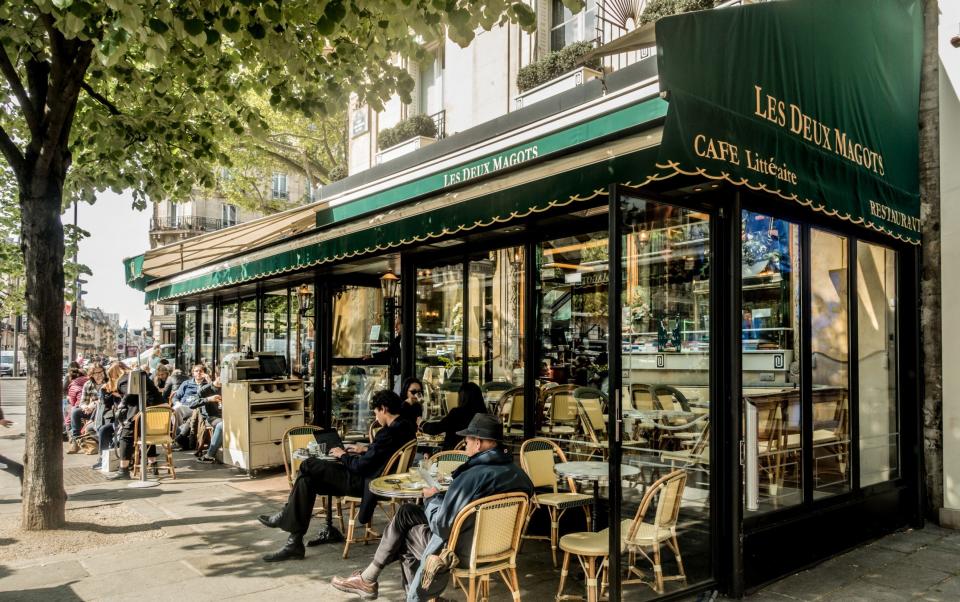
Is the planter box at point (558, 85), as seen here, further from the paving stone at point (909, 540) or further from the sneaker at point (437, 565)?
the sneaker at point (437, 565)

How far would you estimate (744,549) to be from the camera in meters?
4.76

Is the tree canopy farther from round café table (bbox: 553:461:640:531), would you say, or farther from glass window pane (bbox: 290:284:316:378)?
glass window pane (bbox: 290:284:316:378)

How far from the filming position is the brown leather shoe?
15.2 feet

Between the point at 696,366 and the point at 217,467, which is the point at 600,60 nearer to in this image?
the point at 696,366

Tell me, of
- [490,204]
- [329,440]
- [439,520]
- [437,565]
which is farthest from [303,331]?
[437,565]

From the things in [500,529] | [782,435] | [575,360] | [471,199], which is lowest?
[500,529]

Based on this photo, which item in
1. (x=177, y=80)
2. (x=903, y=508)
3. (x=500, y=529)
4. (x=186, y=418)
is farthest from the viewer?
(x=186, y=418)

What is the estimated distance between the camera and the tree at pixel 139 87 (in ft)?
17.6

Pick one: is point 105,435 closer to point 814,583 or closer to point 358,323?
point 358,323

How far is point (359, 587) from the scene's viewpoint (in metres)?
4.64

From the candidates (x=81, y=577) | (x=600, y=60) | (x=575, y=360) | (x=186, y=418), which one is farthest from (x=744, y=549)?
(x=186, y=418)

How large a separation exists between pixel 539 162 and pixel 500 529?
2.76 m

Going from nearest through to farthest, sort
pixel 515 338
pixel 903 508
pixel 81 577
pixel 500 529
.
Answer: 1. pixel 500 529
2. pixel 81 577
3. pixel 903 508
4. pixel 515 338

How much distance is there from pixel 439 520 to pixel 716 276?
251 cm
